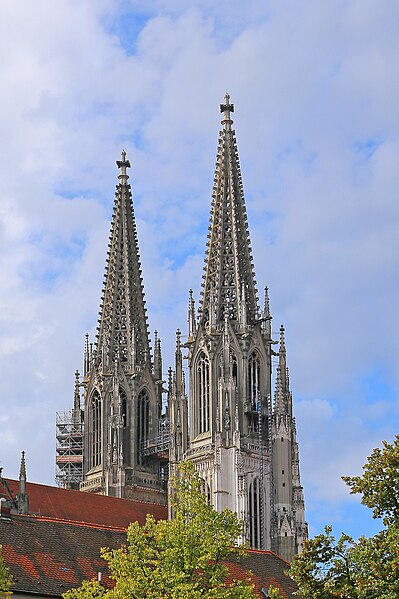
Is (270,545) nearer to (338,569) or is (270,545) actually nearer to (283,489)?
(283,489)

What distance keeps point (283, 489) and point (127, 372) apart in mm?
14844

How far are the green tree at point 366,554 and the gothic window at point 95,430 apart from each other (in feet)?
187

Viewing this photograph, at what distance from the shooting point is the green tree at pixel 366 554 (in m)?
37.8

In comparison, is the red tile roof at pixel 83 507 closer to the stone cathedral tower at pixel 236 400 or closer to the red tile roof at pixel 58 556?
the stone cathedral tower at pixel 236 400

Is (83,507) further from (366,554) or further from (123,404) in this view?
(366,554)

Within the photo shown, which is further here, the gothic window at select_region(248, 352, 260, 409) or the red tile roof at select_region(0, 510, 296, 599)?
the gothic window at select_region(248, 352, 260, 409)

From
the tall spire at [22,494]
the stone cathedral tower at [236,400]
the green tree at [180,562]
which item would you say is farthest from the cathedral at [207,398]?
the green tree at [180,562]

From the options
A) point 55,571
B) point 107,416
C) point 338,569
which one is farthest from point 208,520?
point 107,416

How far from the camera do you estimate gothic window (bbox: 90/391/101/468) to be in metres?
96.6

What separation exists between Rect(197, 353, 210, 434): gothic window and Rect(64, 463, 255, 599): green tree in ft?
153

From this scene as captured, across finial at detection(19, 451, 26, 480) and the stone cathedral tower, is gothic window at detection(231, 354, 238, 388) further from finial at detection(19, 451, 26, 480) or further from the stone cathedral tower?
finial at detection(19, 451, 26, 480)

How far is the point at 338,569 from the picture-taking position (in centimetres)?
3959

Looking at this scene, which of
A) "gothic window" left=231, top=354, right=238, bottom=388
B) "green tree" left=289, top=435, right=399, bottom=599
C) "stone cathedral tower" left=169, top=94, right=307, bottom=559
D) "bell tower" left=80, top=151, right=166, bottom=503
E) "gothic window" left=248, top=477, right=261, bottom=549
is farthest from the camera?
"bell tower" left=80, top=151, right=166, bottom=503

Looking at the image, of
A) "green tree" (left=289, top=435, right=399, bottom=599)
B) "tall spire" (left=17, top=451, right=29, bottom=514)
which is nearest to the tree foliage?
"green tree" (left=289, top=435, right=399, bottom=599)
